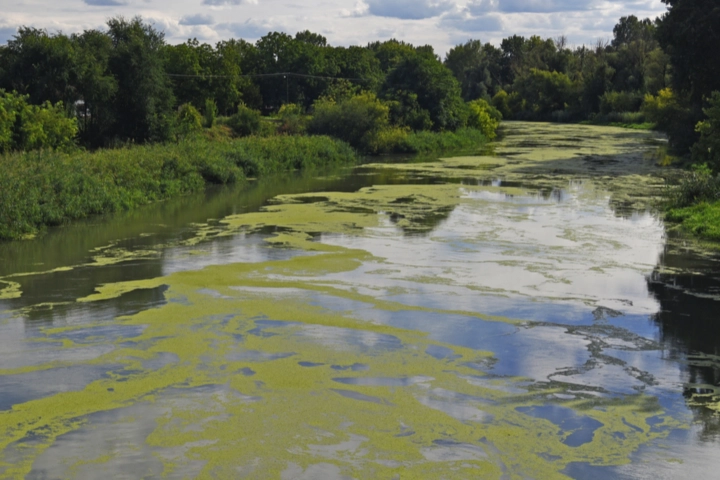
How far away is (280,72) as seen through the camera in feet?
200

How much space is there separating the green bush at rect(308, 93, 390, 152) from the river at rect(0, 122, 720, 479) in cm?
2019

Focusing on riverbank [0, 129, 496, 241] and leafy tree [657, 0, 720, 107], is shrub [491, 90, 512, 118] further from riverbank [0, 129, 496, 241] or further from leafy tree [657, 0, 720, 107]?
leafy tree [657, 0, 720, 107]

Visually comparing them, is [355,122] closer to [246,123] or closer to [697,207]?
[246,123]

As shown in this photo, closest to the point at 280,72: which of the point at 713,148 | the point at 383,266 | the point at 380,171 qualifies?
the point at 380,171

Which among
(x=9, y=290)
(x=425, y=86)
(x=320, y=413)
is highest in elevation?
(x=425, y=86)

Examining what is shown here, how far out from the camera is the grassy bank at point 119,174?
53.9 ft

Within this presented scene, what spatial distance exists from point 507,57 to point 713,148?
3667 inches

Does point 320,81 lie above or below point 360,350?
above

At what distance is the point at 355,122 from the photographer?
1481 inches

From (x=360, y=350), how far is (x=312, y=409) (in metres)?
1.80

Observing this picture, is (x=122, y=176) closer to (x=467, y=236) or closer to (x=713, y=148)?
(x=467, y=236)

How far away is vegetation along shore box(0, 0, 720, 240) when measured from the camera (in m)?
18.7

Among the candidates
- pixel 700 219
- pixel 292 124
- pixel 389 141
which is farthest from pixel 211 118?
pixel 700 219

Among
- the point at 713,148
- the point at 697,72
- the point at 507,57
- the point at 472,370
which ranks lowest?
the point at 472,370
